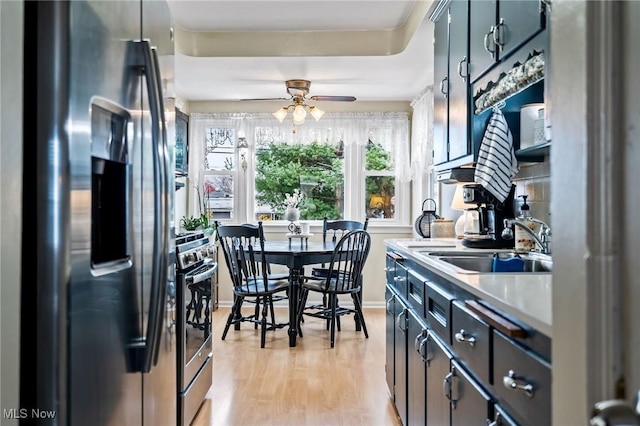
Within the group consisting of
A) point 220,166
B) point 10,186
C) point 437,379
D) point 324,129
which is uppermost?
point 324,129

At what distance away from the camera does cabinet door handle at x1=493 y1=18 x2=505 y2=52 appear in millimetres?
1809

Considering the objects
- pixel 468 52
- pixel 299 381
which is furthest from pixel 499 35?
pixel 299 381

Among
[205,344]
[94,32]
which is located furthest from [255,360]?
[94,32]

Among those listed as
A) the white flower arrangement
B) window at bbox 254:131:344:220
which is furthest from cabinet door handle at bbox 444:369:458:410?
window at bbox 254:131:344:220

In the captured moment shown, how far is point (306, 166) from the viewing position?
5.52 metres

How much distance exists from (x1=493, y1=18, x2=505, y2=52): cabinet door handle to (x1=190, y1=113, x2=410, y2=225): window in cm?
347

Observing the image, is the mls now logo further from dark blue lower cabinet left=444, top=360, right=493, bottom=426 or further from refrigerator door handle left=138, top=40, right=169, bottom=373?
dark blue lower cabinet left=444, top=360, right=493, bottom=426

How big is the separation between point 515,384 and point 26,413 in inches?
40.1

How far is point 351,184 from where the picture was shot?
17.9 feet

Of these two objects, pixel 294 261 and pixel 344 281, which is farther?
pixel 344 281

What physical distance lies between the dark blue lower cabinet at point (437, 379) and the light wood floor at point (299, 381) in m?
0.79

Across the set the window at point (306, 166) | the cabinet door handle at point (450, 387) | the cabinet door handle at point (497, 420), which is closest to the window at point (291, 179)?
the window at point (306, 166)

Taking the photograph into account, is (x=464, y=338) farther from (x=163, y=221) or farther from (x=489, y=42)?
(x=489, y=42)

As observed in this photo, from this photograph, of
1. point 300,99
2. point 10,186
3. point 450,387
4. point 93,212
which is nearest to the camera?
point 10,186
